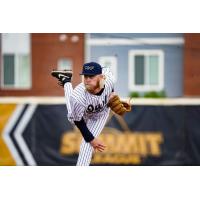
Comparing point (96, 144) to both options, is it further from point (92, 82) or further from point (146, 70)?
point (146, 70)

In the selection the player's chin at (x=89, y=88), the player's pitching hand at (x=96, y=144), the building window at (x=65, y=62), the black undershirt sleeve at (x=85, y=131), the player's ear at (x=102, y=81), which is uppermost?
the player's ear at (x=102, y=81)

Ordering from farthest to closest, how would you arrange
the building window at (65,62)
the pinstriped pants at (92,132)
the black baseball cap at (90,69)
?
1. the building window at (65,62)
2. the pinstriped pants at (92,132)
3. the black baseball cap at (90,69)

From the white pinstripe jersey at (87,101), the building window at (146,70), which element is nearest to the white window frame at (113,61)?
the building window at (146,70)

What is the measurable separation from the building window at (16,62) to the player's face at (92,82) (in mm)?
9179

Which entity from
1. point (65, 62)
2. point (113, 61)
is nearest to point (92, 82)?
point (65, 62)

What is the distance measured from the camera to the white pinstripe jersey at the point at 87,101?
6051 millimetres

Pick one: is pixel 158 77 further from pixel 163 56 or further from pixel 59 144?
pixel 59 144

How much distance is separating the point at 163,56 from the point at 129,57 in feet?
2.29

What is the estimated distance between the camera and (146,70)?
50.3 feet

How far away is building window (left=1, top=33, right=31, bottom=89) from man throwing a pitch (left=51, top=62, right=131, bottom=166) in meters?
8.97

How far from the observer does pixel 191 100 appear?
1205cm

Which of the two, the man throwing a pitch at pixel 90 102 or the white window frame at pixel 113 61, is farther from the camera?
the white window frame at pixel 113 61

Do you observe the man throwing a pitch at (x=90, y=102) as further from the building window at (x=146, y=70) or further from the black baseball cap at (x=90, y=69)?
the building window at (x=146, y=70)
